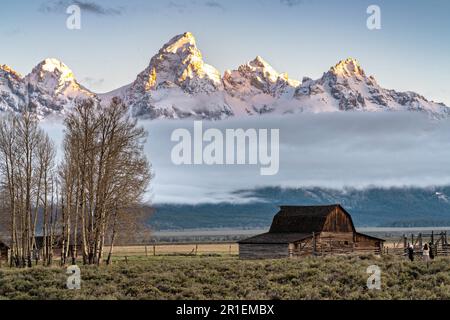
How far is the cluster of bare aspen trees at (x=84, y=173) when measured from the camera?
167 ft

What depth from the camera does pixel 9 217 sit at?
205 feet

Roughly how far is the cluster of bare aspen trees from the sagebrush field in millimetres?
Answer: 8003

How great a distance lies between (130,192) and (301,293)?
23363 millimetres

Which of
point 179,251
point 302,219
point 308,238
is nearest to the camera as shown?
point 308,238

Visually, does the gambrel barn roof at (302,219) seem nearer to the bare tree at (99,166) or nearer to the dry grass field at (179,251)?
the dry grass field at (179,251)

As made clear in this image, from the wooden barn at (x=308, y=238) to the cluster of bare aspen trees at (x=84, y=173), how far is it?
58.4ft

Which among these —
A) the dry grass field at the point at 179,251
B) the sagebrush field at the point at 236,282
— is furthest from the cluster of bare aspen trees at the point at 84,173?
the dry grass field at the point at 179,251

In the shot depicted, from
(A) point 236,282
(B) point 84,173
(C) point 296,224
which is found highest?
(B) point 84,173

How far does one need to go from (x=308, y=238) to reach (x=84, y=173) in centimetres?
3066

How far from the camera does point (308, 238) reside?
2859 inches

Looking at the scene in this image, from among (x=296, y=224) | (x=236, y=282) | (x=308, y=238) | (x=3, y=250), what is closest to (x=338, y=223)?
(x=296, y=224)

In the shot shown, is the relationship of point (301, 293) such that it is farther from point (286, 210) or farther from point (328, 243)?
point (286, 210)

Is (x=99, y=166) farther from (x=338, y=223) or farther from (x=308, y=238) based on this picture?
(x=338, y=223)
